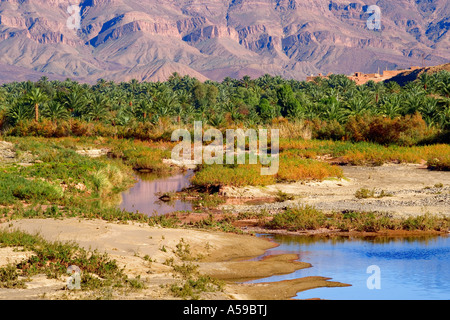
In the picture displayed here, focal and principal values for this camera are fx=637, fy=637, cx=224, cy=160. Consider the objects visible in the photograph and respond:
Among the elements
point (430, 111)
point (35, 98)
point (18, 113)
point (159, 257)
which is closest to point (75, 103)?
point (35, 98)

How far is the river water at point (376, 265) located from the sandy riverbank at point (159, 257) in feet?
1.74

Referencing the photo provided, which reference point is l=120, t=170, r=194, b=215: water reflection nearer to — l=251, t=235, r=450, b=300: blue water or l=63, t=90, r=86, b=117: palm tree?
l=251, t=235, r=450, b=300: blue water

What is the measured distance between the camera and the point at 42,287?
1397 cm

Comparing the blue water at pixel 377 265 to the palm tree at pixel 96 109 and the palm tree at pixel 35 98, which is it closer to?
the palm tree at pixel 35 98

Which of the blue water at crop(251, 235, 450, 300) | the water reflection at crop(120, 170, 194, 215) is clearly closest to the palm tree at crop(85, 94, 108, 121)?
the water reflection at crop(120, 170, 194, 215)

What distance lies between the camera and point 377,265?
18141 millimetres

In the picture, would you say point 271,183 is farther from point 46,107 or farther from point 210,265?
point 46,107

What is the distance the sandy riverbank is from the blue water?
53 centimetres

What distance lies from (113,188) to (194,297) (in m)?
20.8

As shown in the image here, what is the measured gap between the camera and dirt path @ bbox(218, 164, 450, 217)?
86.9 ft

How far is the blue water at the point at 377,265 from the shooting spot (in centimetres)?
1544

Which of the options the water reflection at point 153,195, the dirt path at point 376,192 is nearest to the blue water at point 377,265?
the dirt path at point 376,192

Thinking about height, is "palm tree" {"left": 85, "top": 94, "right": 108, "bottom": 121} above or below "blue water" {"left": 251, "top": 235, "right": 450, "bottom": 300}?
above
